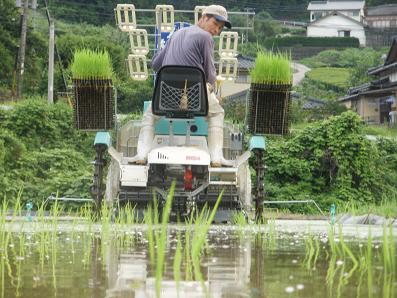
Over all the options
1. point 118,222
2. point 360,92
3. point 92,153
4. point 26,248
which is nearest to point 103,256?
point 26,248

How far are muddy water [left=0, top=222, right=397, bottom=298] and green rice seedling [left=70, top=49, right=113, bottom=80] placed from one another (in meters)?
3.72

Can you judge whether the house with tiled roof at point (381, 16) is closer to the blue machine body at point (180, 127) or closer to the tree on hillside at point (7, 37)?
the tree on hillside at point (7, 37)

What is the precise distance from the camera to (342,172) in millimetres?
23156

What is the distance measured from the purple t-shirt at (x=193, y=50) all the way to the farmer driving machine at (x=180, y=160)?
0.87 feet

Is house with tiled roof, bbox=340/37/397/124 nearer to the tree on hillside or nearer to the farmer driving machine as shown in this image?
the tree on hillside

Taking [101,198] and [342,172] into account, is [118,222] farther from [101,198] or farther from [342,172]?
[342,172]

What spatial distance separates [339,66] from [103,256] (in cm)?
8843

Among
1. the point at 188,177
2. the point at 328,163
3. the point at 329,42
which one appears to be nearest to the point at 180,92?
the point at 188,177

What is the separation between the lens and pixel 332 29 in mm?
117812

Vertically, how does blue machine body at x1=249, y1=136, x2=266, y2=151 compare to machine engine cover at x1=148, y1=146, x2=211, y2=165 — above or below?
below

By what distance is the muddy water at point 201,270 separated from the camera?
3.79m

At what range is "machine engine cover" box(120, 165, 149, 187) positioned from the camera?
367 inches

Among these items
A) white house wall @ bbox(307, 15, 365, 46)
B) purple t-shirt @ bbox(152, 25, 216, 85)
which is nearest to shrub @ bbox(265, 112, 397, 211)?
purple t-shirt @ bbox(152, 25, 216, 85)

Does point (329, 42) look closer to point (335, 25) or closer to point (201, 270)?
point (335, 25)
